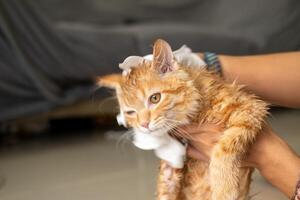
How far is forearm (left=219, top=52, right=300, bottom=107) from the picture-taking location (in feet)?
3.60

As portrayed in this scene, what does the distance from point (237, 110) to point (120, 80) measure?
0.24 metres

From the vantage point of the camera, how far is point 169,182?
962 millimetres

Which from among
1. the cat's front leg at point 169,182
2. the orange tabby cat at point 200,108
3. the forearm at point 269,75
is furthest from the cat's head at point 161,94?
the forearm at point 269,75

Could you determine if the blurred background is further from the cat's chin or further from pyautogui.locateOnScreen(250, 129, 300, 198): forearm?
the cat's chin

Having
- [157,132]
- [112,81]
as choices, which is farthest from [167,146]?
[112,81]

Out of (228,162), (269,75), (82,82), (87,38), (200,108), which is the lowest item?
(228,162)

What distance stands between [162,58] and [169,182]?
26 centimetres

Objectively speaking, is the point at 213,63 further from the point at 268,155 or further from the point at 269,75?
the point at 268,155

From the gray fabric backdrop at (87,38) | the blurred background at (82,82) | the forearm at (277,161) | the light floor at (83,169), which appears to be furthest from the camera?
the gray fabric backdrop at (87,38)

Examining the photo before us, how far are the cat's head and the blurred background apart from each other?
1.88ft

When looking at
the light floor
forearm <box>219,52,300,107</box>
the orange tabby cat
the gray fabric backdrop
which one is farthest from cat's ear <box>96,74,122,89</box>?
the gray fabric backdrop

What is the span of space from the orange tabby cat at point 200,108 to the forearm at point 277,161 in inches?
2.0

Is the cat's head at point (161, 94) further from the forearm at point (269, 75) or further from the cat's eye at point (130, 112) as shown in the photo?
the forearm at point (269, 75)

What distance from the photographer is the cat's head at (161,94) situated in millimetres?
872
